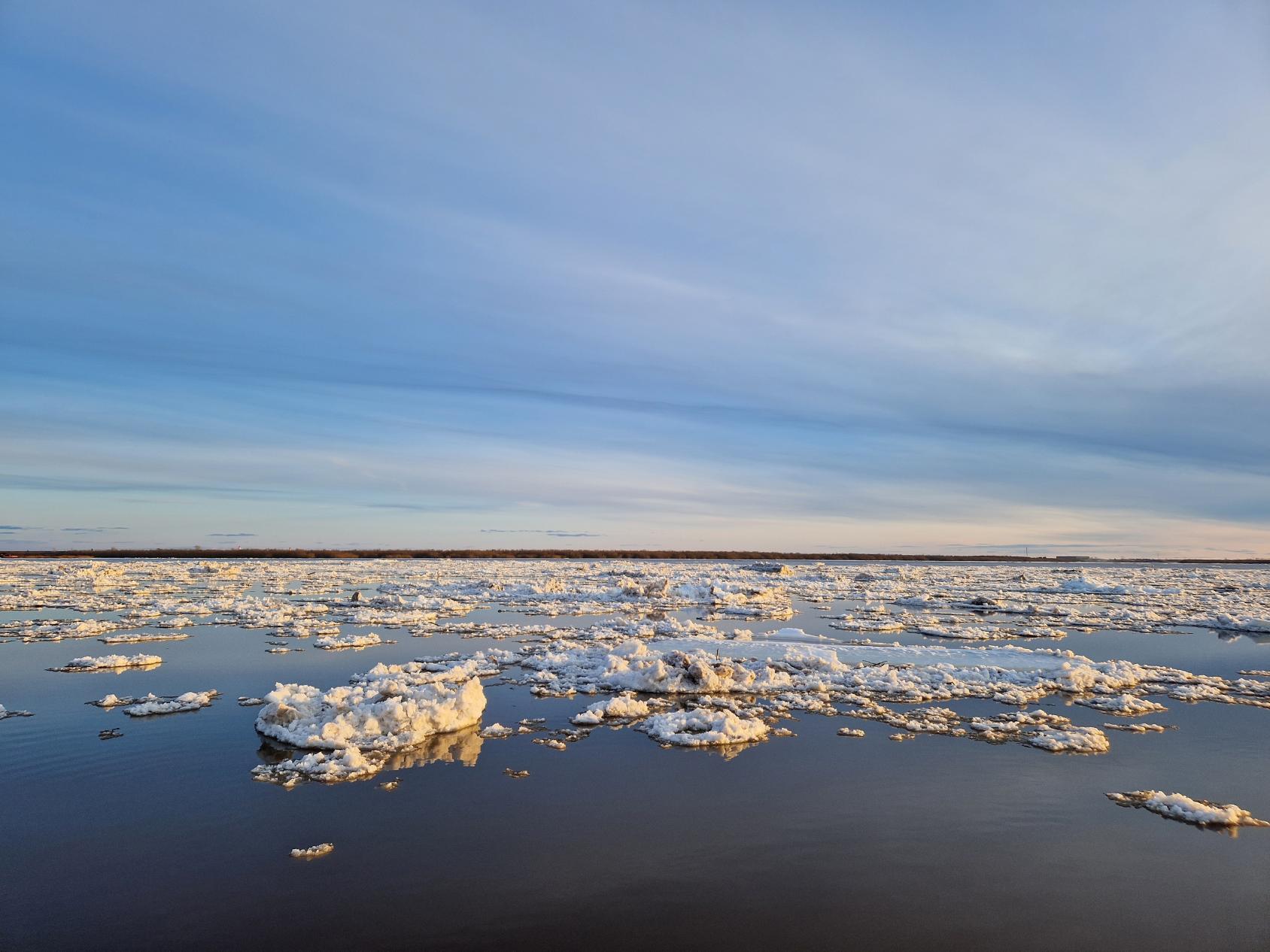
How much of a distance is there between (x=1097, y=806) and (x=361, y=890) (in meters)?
7.24

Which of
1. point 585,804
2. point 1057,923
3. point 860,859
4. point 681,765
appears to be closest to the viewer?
point 1057,923

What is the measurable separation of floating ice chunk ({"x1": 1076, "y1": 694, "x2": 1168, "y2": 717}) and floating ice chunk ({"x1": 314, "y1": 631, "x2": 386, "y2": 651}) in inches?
587

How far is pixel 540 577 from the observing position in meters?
42.0

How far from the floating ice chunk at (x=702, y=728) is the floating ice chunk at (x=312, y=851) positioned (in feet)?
15.2

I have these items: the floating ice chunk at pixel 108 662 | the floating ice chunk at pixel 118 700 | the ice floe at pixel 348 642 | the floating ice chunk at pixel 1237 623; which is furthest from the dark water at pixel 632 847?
the floating ice chunk at pixel 1237 623

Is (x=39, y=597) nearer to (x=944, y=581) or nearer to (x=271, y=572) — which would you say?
(x=271, y=572)

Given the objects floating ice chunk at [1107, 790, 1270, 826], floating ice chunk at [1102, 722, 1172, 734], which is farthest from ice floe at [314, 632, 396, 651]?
floating ice chunk at [1107, 790, 1270, 826]

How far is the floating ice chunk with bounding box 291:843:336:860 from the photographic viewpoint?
19.8 feet

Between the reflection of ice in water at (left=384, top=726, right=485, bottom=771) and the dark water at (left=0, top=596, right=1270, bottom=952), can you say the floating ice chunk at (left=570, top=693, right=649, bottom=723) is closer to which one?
the dark water at (left=0, top=596, right=1270, bottom=952)

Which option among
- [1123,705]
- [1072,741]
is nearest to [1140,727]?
[1123,705]

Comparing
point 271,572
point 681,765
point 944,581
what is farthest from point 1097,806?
point 271,572

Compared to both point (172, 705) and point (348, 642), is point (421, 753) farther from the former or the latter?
point (348, 642)

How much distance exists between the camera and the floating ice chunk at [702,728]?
377 inches

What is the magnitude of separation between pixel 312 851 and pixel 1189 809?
27.9ft
